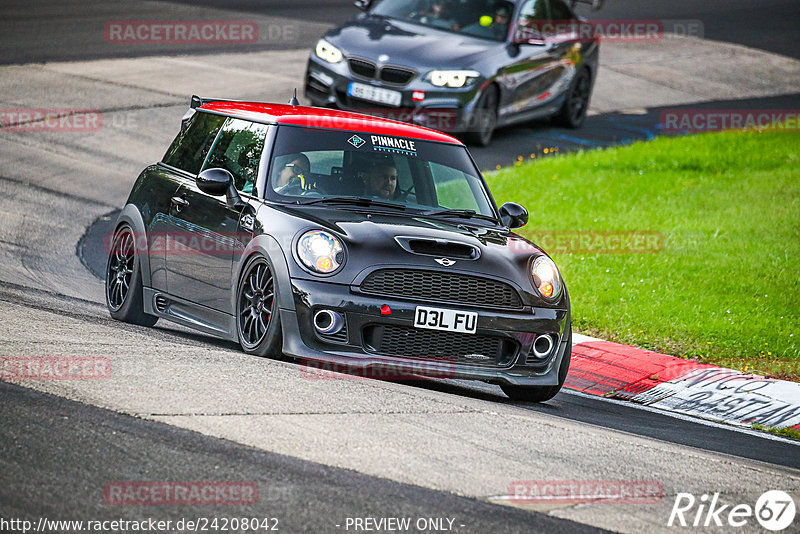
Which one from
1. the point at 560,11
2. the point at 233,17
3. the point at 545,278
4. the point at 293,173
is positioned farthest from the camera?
the point at 233,17

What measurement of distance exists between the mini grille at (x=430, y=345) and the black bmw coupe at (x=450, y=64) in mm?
8491

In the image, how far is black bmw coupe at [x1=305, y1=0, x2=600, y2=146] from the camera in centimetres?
1570

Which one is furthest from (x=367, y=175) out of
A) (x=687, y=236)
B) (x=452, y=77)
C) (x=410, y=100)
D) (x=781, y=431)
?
(x=452, y=77)

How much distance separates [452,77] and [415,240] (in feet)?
28.4

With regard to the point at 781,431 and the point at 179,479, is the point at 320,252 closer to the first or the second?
the point at 179,479

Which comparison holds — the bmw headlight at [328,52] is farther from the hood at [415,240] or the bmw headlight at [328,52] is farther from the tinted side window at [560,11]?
the hood at [415,240]

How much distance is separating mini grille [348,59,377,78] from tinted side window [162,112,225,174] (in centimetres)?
649

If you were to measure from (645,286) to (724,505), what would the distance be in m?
6.28

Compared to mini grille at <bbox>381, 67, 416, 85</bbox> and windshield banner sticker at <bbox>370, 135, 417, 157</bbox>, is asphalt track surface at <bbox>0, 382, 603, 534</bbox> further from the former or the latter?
mini grille at <bbox>381, 67, 416, 85</bbox>

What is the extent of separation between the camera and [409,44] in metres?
16.1

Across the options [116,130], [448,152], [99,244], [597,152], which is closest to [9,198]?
[99,244]

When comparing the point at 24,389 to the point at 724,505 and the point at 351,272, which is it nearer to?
the point at 351,272

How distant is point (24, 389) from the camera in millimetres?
5809

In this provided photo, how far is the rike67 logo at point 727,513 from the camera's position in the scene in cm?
520
